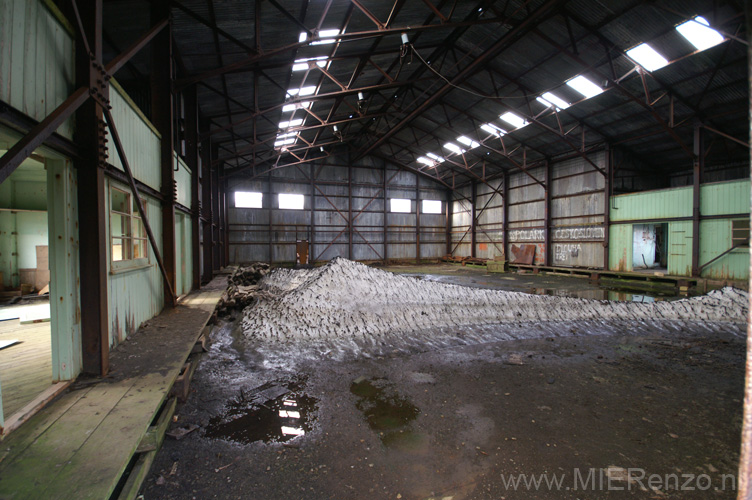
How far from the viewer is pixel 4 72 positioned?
2594 mm

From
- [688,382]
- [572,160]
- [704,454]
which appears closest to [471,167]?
[572,160]

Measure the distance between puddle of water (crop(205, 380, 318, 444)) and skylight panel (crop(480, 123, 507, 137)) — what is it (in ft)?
57.2

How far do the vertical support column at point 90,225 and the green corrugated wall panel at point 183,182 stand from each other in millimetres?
4609

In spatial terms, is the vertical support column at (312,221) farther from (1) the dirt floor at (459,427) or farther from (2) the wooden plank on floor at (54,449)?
(2) the wooden plank on floor at (54,449)

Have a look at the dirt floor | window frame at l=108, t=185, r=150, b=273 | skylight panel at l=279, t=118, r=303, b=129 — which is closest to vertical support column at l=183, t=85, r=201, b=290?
window frame at l=108, t=185, r=150, b=273

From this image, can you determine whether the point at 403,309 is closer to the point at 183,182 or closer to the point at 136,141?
the point at 136,141

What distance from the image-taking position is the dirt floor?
2764mm

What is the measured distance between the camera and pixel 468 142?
20141mm

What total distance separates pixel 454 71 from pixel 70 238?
1494 centimetres

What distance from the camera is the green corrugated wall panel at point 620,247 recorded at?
1555 centimetres

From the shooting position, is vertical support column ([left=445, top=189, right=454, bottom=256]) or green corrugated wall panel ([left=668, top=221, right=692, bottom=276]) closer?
green corrugated wall panel ([left=668, top=221, right=692, bottom=276])

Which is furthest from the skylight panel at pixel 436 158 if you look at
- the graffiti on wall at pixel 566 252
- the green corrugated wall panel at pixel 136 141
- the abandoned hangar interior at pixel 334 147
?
the green corrugated wall panel at pixel 136 141

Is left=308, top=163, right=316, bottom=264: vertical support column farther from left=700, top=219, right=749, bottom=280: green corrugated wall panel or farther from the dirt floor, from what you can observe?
left=700, top=219, right=749, bottom=280: green corrugated wall panel

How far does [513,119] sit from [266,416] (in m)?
17.7
